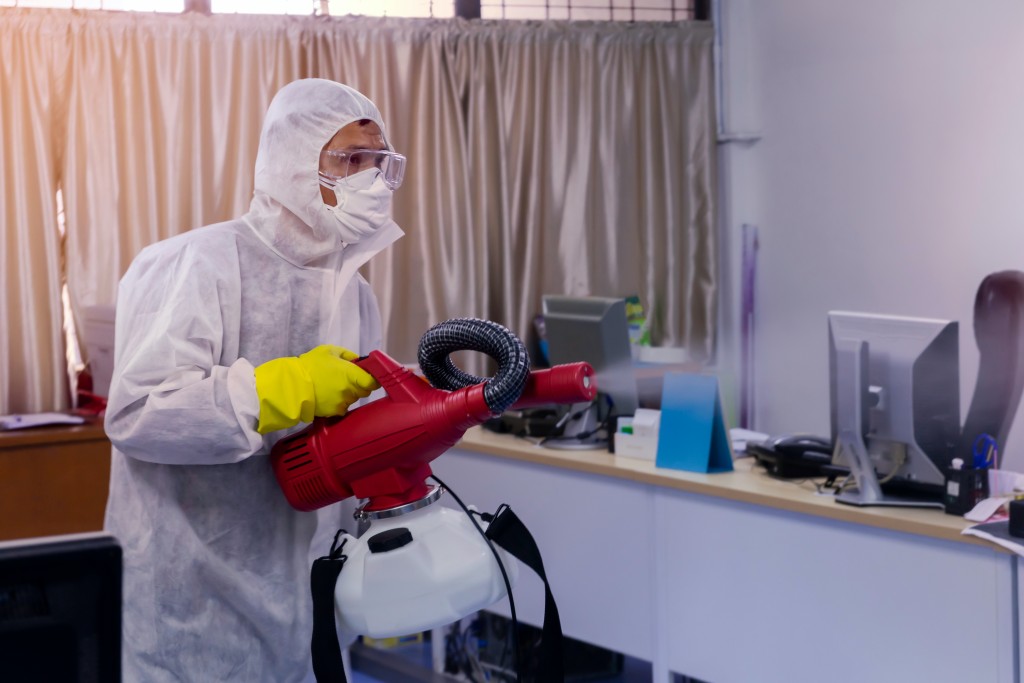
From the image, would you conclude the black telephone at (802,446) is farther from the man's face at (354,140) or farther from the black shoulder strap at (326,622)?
the black shoulder strap at (326,622)

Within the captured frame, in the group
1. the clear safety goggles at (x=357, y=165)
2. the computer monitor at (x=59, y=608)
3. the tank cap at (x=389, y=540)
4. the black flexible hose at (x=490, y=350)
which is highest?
the clear safety goggles at (x=357, y=165)

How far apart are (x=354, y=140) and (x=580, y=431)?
1331 millimetres

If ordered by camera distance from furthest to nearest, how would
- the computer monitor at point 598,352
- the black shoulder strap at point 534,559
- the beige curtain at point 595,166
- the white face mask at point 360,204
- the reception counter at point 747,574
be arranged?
the beige curtain at point 595,166 < the computer monitor at point 598,352 < the reception counter at point 747,574 < the white face mask at point 360,204 < the black shoulder strap at point 534,559

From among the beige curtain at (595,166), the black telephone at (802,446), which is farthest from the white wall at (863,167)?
the black telephone at (802,446)

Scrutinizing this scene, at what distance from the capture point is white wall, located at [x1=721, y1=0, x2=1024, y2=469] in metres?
3.22

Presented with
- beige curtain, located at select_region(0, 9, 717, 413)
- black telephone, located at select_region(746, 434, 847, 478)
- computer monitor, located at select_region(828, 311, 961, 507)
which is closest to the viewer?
computer monitor, located at select_region(828, 311, 961, 507)

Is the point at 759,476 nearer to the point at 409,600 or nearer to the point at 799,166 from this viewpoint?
the point at 409,600

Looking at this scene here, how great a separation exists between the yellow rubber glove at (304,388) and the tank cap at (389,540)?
0.67ft

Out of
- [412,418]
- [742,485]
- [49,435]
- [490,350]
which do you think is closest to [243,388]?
[412,418]

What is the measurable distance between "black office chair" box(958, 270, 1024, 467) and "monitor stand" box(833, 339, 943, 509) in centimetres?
49

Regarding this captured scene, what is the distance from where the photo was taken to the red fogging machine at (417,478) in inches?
51.3

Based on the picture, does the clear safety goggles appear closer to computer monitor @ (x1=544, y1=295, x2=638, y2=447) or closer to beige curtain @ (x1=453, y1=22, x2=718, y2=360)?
computer monitor @ (x1=544, y1=295, x2=638, y2=447)

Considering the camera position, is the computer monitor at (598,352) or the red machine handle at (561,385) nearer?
the red machine handle at (561,385)

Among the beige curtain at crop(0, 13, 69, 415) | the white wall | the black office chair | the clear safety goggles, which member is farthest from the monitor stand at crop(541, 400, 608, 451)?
the beige curtain at crop(0, 13, 69, 415)
